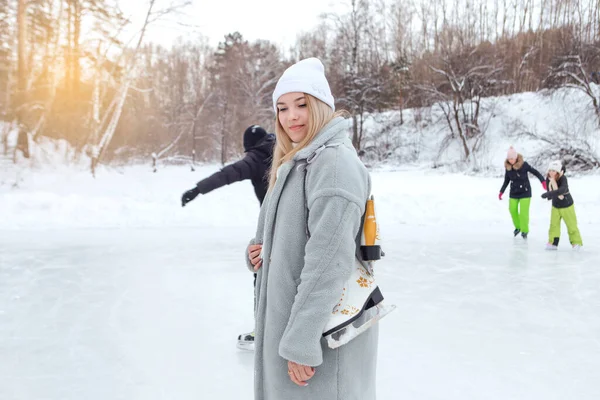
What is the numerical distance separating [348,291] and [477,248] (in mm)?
5545

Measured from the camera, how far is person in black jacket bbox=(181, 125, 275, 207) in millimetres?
2812

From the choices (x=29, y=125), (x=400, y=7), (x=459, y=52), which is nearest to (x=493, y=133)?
(x=459, y=52)

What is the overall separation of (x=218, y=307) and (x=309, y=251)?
9.63 feet

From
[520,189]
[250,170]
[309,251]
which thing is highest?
[250,170]

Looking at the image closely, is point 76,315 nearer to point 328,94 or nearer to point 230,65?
point 328,94

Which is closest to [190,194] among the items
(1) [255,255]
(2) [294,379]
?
(1) [255,255]

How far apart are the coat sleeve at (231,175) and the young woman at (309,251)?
145cm

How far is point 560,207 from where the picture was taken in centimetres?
600

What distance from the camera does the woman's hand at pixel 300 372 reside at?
116 centimetres

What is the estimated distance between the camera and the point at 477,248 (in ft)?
20.4

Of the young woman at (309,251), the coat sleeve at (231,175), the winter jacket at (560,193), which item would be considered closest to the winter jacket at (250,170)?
the coat sleeve at (231,175)

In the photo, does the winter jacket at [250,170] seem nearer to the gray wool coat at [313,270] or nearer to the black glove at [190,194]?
the black glove at [190,194]

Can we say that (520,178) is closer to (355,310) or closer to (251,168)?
(251,168)

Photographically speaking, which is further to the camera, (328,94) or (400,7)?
(400,7)
